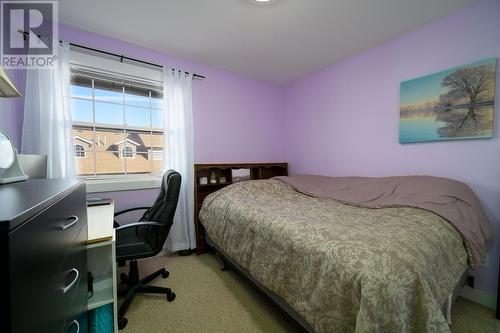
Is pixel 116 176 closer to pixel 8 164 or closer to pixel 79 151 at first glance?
pixel 79 151

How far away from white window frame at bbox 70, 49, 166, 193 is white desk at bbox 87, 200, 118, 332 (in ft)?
2.54

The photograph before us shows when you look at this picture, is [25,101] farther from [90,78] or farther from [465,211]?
[465,211]

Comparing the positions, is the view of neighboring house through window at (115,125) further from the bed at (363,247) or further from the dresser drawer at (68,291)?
the dresser drawer at (68,291)

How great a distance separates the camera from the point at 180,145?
266 centimetres

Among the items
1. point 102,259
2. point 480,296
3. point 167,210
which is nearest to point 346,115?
point 480,296

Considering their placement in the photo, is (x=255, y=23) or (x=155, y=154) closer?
(x=255, y=23)

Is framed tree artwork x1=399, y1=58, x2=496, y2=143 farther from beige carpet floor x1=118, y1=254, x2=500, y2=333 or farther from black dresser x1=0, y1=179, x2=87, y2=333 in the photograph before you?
black dresser x1=0, y1=179, x2=87, y2=333

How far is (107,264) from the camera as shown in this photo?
4.76 ft

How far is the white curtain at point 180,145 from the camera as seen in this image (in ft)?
8.62

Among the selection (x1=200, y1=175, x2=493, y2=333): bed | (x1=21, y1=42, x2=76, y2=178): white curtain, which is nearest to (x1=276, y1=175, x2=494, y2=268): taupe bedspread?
(x1=200, y1=175, x2=493, y2=333): bed

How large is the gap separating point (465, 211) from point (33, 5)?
12.7 feet

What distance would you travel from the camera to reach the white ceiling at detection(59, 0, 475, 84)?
5.91ft

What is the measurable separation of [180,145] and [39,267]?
2244mm

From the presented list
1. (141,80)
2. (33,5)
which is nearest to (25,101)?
(33,5)
